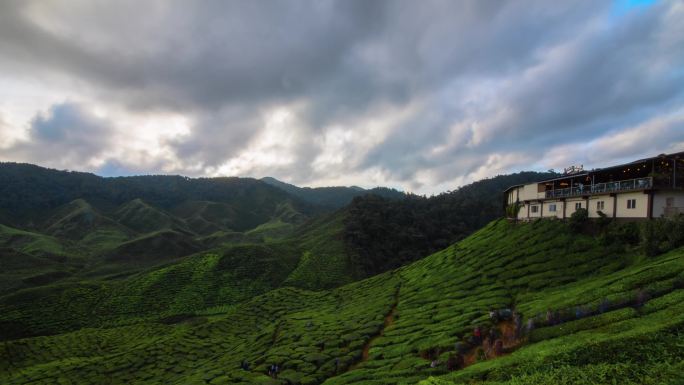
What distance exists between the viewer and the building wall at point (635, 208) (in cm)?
3938

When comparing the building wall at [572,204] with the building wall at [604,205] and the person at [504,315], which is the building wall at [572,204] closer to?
the building wall at [604,205]

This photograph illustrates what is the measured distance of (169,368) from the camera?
4875 cm

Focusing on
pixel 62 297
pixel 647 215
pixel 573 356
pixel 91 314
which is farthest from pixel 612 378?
pixel 62 297

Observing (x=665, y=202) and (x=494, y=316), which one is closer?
(x=494, y=316)

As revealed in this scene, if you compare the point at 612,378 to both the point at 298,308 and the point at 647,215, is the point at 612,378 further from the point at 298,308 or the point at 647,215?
the point at 298,308

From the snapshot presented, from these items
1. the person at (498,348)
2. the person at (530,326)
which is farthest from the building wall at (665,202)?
the person at (498,348)

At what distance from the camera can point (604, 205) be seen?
45000 mm

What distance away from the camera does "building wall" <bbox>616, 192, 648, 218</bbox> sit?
39.4 meters

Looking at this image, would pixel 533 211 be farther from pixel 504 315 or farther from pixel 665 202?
pixel 504 315

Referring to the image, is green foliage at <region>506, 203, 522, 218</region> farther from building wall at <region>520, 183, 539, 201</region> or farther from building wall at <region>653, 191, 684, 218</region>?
building wall at <region>653, 191, 684, 218</region>

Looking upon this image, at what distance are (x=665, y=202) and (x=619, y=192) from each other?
14.8 ft

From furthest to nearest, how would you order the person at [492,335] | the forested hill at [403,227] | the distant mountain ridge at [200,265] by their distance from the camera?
the forested hill at [403,227]
the distant mountain ridge at [200,265]
the person at [492,335]

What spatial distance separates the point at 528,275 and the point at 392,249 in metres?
102

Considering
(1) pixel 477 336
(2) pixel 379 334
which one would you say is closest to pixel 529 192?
(2) pixel 379 334
